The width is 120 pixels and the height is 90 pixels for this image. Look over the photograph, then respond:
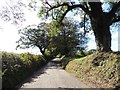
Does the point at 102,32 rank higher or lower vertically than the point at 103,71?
higher

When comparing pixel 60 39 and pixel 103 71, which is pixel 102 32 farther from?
pixel 60 39

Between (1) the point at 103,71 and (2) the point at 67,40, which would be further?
(2) the point at 67,40

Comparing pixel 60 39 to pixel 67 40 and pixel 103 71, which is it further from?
pixel 103 71

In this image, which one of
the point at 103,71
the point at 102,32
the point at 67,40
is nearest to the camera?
the point at 103,71

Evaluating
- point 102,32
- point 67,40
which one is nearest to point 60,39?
point 67,40

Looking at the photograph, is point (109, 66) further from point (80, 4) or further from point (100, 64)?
point (80, 4)

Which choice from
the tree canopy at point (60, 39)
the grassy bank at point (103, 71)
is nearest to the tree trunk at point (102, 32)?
the grassy bank at point (103, 71)

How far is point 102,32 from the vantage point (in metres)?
21.8

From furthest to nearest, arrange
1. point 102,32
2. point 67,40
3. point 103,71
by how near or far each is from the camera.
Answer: point 67,40 < point 102,32 < point 103,71

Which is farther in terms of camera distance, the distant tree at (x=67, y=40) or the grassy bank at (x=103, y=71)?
the distant tree at (x=67, y=40)

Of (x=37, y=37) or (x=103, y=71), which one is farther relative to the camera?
(x=37, y=37)

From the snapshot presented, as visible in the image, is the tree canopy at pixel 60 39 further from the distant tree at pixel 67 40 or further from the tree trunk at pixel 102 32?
the tree trunk at pixel 102 32

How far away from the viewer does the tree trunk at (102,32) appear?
2161cm

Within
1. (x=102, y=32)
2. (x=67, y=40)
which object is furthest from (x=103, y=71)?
(x=67, y=40)
